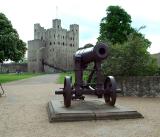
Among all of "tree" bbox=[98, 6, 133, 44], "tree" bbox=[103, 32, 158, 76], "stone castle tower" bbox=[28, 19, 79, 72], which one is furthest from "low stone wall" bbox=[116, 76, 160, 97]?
"stone castle tower" bbox=[28, 19, 79, 72]

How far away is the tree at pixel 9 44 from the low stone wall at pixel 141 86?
22.9 m

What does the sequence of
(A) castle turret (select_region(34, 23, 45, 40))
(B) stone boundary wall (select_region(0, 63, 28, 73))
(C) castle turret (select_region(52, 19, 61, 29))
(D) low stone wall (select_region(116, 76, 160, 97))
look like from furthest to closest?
(B) stone boundary wall (select_region(0, 63, 28, 73))
(C) castle turret (select_region(52, 19, 61, 29))
(A) castle turret (select_region(34, 23, 45, 40))
(D) low stone wall (select_region(116, 76, 160, 97))

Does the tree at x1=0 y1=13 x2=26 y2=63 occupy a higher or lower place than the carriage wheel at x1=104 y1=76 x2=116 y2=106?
higher

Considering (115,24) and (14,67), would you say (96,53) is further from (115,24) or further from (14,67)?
(14,67)

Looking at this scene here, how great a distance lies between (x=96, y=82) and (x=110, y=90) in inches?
21.6

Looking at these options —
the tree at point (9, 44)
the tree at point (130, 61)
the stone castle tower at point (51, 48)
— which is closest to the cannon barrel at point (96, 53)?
the tree at point (130, 61)

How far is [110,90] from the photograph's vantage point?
482 inches

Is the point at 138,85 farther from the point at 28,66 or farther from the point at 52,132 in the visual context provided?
the point at 28,66

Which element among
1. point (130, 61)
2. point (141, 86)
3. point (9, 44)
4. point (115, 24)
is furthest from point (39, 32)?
point (141, 86)

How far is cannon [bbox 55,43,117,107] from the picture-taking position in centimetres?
1184

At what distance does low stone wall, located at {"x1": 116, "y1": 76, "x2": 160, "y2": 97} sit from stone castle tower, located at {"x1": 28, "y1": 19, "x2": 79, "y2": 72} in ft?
280

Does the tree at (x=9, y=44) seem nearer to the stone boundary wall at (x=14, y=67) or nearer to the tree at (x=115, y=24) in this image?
the tree at (x=115, y=24)

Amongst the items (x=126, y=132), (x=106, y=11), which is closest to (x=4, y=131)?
(x=126, y=132)

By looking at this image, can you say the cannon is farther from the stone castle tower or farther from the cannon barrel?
the stone castle tower
